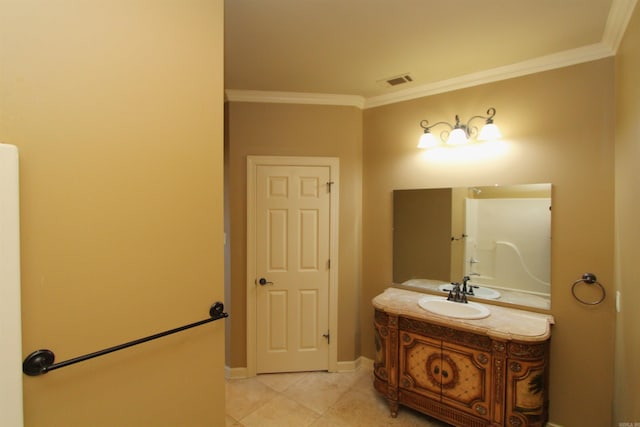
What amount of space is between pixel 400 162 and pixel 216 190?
6.24 feet

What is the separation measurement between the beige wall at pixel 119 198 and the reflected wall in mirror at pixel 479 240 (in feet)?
6.17

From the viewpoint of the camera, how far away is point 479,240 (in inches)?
92.9

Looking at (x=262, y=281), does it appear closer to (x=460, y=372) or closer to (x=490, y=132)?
(x=460, y=372)

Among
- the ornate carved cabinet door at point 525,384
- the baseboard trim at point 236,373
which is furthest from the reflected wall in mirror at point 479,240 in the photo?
the baseboard trim at point 236,373

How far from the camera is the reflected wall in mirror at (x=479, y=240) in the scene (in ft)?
6.89

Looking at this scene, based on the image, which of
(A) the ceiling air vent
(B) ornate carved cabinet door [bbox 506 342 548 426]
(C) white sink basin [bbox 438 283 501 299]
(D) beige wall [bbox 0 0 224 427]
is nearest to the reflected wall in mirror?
(C) white sink basin [bbox 438 283 501 299]

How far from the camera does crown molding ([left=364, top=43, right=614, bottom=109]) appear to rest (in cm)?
189

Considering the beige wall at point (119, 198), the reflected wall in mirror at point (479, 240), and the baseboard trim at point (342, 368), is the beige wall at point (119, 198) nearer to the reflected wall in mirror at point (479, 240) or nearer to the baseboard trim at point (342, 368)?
the baseboard trim at point (342, 368)

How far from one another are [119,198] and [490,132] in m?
2.34

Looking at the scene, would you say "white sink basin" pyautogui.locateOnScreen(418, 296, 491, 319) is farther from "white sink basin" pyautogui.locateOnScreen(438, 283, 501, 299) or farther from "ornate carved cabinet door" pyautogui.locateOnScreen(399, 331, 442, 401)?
Answer: "ornate carved cabinet door" pyautogui.locateOnScreen(399, 331, 442, 401)

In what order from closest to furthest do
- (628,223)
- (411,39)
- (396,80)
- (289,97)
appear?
1. (628,223)
2. (411,39)
3. (396,80)
4. (289,97)

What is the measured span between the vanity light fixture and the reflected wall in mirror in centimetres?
40

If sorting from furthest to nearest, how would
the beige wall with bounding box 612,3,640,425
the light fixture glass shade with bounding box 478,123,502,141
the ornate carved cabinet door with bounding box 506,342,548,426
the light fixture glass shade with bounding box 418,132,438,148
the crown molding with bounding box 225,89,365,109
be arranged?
the crown molding with bounding box 225,89,365,109 → the light fixture glass shade with bounding box 418,132,438,148 → the light fixture glass shade with bounding box 478,123,502,141 → the ornate carved cabinet door with bounding box 506,342,548,426 → the beige wall with bounding box 612,3,640,425

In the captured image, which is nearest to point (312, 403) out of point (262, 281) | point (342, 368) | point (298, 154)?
point (342, 368)
